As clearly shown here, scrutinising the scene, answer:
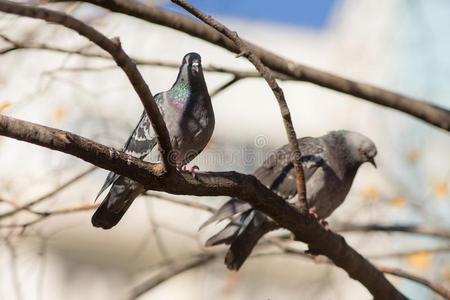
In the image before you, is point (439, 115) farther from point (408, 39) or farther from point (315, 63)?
point (315, 63)

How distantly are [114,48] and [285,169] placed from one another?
322 cm

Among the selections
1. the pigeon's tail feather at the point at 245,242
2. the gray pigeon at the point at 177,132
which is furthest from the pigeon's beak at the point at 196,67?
the pigeon's tail feather at the point at 245,242

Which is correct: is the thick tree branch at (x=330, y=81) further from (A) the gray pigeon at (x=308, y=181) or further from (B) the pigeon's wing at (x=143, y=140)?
(A) the gray pigeon at (x=308, y=181)

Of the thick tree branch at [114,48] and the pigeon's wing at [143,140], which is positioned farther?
the pigeon's wing at [143,140]

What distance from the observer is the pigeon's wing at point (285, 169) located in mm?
5688

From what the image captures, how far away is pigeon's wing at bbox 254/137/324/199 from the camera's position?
224 inches

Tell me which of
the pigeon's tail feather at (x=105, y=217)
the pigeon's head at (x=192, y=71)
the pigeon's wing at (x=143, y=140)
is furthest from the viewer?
the pigeon's head at (x=192, y=71)

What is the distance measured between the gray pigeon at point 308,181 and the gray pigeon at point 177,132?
2.40 ft

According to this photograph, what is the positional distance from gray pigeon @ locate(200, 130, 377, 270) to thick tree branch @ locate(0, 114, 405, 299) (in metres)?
0.78

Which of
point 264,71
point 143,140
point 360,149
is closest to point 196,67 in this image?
point 143,140

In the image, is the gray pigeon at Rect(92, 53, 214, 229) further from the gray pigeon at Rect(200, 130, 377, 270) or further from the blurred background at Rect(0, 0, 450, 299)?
the blurred background at Rect(0, 0, 450, 299)

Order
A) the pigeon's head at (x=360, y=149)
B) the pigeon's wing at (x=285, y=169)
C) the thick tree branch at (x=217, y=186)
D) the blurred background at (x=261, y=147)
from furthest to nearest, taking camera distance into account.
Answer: the blurred background at (x=261, y=147), the pigeon's head at (x=360, y=149), the pigeon's wing at (x=285, y=169), the thick tree branch at (x=217, y=186)

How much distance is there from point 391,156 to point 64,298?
7791 millimetres

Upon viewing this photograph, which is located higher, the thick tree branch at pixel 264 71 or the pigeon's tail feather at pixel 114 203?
the thick tree branch at pixel 264 71
